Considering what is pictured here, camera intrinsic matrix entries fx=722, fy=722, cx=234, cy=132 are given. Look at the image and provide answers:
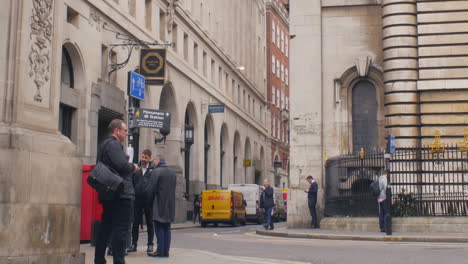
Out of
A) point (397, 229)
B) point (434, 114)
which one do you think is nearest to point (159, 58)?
point (434, 114)

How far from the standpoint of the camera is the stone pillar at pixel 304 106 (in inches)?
1078

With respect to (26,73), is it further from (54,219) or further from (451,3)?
(451,3)

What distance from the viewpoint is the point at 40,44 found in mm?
9289

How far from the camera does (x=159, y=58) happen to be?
3247 centimetres

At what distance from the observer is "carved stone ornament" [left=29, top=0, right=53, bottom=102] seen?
914cm

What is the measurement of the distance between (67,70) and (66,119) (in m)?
1.93

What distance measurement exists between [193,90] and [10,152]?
3748cm

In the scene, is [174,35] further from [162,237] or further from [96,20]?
[162,237]

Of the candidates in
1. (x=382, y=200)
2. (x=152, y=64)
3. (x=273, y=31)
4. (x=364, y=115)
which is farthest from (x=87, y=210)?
(x=273, y=31)

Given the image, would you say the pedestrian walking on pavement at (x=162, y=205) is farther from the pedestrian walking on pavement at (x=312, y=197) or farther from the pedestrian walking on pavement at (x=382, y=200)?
the pedestrian walking on pavement at (x=312, y=197)

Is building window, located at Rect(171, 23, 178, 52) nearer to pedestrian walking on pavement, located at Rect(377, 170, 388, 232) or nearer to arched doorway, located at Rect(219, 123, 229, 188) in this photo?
arched doorway, located at Rect(219, 123, 229, 188)

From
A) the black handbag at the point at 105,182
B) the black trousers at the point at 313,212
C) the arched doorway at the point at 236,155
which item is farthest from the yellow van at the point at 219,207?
the arched doorway at the point at 236,155

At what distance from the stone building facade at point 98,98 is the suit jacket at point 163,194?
6.69 ft

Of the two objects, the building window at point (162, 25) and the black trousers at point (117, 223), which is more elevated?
the building window at point (162, 25)
